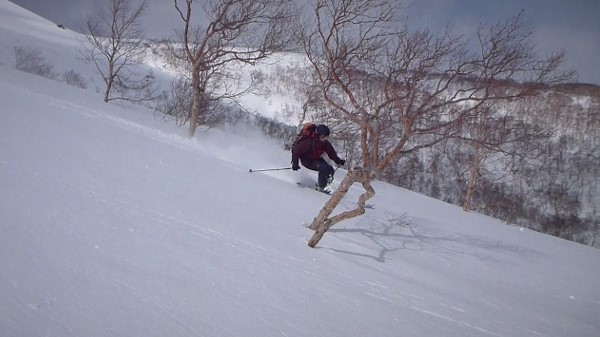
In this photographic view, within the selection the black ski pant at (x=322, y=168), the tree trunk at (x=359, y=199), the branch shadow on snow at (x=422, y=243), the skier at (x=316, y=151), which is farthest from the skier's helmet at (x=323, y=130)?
the branch shadow on snow at (x=422, y=243)

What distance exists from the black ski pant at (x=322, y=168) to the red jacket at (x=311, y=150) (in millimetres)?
84

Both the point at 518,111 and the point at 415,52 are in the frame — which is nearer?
the point at 415,52

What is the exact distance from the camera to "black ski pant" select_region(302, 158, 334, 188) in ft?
27.2

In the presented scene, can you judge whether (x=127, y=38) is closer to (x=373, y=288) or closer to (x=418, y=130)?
(x=418, y=130)

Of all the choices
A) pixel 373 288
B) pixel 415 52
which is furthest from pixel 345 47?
pixel 373 288

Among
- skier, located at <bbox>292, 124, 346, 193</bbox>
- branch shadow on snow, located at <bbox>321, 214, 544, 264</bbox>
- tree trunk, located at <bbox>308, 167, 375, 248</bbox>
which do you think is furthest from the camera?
skier, located at <bbox>292, 124, 346, 193</bbox>

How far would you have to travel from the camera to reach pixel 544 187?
47844 mm

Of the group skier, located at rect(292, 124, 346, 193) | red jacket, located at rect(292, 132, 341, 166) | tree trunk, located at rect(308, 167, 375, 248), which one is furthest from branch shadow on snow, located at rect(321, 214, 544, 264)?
red jacket, located at rect(292, 132, 341, 166)

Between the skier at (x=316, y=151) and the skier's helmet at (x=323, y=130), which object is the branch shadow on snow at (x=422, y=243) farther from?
the skier's helmet at (x=323, y=130)

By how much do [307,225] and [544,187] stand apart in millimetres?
54858

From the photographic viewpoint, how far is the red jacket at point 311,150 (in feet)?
25.3

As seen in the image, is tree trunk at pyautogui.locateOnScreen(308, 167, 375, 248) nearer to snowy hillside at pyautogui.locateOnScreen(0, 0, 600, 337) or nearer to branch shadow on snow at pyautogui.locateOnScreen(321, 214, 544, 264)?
snowy hillside at pyautogui.locateOnScreen(0, 0, 600, 337)

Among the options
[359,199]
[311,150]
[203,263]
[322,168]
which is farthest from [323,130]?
[203,263]

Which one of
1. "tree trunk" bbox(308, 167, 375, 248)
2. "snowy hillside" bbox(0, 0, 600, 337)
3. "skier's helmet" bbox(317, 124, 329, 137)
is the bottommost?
"snowy hillside" bbox(0, 0, 600, 337)
